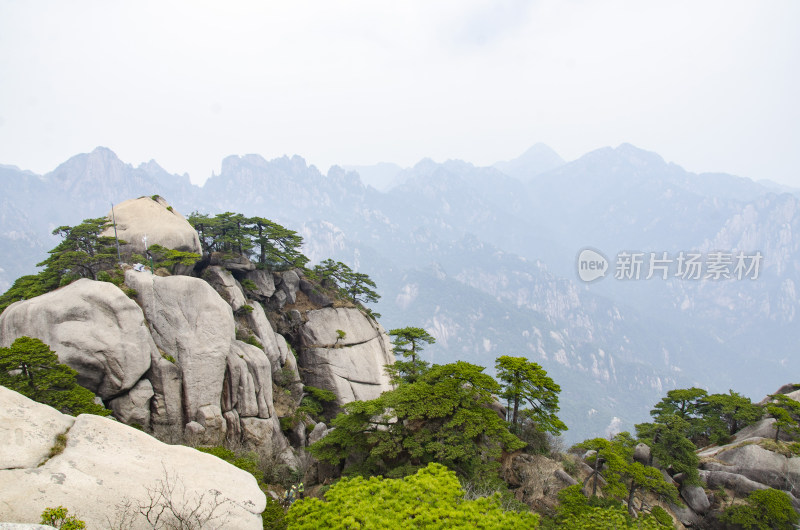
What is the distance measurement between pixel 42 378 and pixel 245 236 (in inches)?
885

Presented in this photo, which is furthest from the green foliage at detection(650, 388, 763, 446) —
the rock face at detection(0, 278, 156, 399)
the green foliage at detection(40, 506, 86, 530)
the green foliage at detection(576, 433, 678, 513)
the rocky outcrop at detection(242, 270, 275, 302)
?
the rock face at detection(0, 278, 156, 399)

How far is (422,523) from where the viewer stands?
1043cm

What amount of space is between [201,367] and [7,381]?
9684 millimetres

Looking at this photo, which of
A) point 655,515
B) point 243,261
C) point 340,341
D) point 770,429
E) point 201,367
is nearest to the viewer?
point 655,515

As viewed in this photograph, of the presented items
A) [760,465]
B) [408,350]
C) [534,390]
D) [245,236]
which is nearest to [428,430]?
[534,390]

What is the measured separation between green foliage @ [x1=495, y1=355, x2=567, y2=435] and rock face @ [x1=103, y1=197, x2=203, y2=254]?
2770 cm

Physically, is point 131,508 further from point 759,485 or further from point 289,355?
point 759,485

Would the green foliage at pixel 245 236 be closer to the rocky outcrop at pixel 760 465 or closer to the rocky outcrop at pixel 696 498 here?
the rocky outcrop at pixel 696 498

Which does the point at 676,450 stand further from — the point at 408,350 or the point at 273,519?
the point at 273,519

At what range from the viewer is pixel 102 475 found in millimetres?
8953

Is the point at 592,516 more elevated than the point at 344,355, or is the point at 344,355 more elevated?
the point at 344,355

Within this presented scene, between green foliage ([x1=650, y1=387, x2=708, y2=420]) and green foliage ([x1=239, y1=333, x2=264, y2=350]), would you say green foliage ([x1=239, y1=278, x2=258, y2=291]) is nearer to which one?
green foliage ([x1=239, y1=333, x2=264, y2=350])

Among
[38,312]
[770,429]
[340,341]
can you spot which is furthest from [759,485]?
[38,312]

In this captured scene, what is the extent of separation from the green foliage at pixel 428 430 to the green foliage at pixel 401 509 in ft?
24.9
